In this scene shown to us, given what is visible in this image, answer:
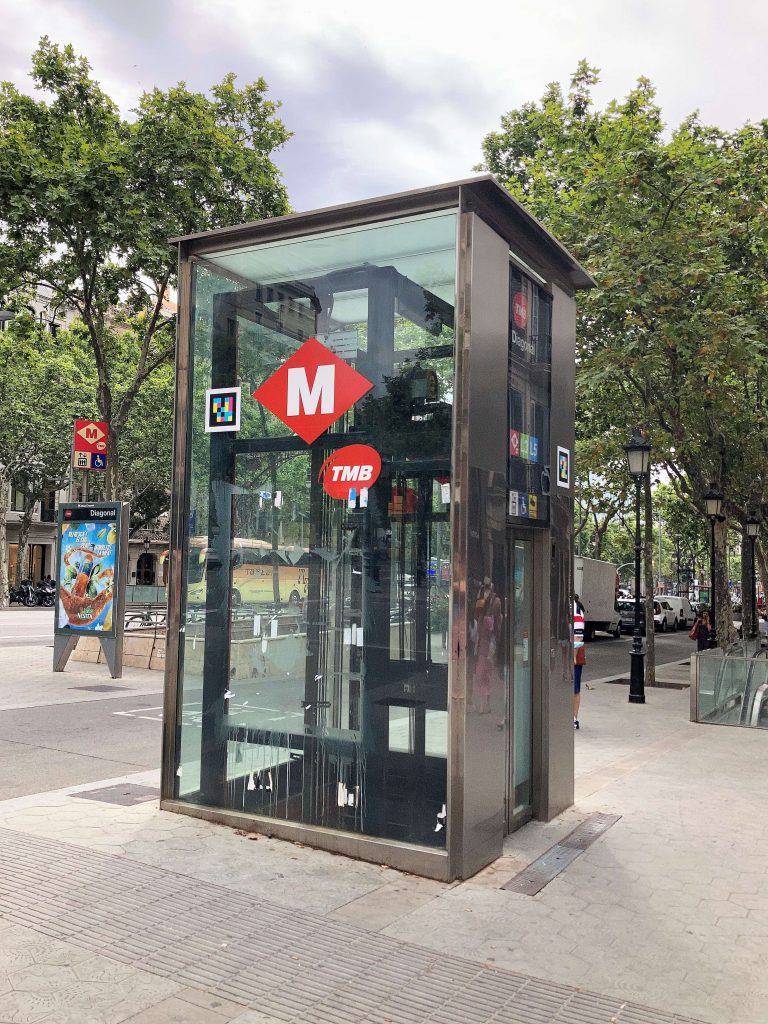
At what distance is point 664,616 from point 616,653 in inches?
648

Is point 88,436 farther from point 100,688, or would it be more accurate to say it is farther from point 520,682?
point 520,682

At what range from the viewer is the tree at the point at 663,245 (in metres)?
13.6

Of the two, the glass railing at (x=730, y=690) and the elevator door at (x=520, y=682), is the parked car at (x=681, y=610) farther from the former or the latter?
the elevator door at (x=520, y=682)

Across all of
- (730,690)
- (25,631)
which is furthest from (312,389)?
(25,631)

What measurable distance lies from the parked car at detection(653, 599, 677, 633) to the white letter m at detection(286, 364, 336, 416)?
37.0 metres

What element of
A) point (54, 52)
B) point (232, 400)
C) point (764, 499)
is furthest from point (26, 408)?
point (232, 400)

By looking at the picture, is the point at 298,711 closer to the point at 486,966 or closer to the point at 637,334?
the point at 486,966

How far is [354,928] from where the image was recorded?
14.8 feet

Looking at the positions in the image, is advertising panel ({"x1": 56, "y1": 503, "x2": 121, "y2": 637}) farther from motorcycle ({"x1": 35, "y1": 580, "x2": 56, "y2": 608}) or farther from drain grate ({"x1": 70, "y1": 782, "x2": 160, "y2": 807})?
motorcycle ({"x1": 35, "y1": 580, "x2": 56, "y2": 608})

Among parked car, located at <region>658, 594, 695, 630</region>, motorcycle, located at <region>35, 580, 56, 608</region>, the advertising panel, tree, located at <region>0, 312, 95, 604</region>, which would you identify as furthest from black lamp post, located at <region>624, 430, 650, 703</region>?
motorcycle, located at <region>35, 580, 56, 608</region>

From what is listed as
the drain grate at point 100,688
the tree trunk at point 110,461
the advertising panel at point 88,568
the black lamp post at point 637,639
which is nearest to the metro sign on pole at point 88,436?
the tree trunk at point 110,461

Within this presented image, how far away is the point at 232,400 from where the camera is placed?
6.52m

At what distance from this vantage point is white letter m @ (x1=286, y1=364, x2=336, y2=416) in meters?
6.04

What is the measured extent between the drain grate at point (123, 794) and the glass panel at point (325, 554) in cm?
73
